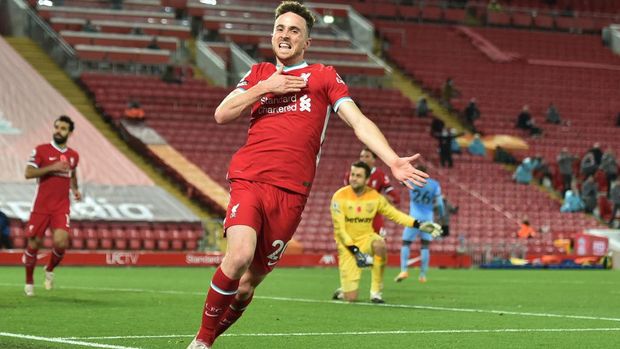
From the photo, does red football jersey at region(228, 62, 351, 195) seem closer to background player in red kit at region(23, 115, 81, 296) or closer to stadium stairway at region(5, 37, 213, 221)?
background player in red kit at region(23, 115, 81, 296)

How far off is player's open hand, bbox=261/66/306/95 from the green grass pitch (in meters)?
2.51

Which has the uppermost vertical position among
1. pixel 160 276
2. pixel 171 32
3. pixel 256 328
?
pixel 171 32

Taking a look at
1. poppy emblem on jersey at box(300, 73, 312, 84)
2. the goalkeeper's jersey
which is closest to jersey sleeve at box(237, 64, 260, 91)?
poppy emblem on jersey at box(300, 73, 312, 84)

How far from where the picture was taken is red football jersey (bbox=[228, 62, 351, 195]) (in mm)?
7715

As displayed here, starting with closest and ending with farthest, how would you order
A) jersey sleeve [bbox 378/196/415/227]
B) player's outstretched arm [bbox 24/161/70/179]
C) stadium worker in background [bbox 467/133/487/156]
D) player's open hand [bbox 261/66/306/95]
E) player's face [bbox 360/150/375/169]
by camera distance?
player's open hand [bbox 261/66/306/95]
jersey sleeve [bbox 378/196/415/227]
player's outstretched arm [bbox 24/161/70/179]
player's face [bbox 360/150/375/169]
stadium worker in background [bbox 467/133/487/156]

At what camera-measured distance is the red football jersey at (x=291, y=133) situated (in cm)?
771

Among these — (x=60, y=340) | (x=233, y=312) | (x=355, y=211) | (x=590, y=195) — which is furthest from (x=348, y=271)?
(x=590, y=195)

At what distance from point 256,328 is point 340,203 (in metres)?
4.93

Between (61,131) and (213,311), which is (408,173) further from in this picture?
(61,131)

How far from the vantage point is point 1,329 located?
10352 millimetres

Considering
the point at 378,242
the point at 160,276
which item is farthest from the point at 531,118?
the point at 378,242

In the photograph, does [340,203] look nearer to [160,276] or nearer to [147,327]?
[147,327]

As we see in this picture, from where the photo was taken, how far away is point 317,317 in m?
12.7

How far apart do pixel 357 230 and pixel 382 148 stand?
8783mm
